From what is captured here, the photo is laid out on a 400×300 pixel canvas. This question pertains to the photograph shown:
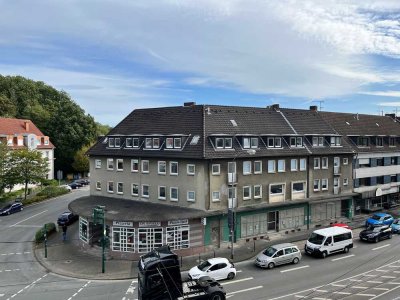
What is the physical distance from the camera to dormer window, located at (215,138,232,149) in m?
38.8

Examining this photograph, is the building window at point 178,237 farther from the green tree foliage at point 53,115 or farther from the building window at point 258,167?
the green tree foliage at point 53,115

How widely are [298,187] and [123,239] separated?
21.7m

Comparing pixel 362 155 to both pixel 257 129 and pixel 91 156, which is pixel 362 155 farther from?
pixel 91 156

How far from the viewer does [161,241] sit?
34.7m

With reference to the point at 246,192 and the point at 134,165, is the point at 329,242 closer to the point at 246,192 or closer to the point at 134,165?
the point at 246,192

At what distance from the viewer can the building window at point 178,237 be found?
3491 centimetres

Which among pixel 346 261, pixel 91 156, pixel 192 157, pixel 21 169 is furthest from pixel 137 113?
pixel 346 261

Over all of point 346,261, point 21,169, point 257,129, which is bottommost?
point 346,261

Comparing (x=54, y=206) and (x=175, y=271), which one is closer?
(x=175, y=271)

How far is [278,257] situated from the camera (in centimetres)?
3134

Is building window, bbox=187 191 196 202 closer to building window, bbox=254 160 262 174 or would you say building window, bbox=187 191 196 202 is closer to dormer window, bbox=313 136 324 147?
building window, bbox=254 160 262 174

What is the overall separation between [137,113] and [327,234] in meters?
27.6

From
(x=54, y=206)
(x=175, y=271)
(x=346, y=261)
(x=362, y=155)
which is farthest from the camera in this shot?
(x=54, y=206)

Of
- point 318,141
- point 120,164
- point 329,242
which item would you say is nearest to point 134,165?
point 120,164
